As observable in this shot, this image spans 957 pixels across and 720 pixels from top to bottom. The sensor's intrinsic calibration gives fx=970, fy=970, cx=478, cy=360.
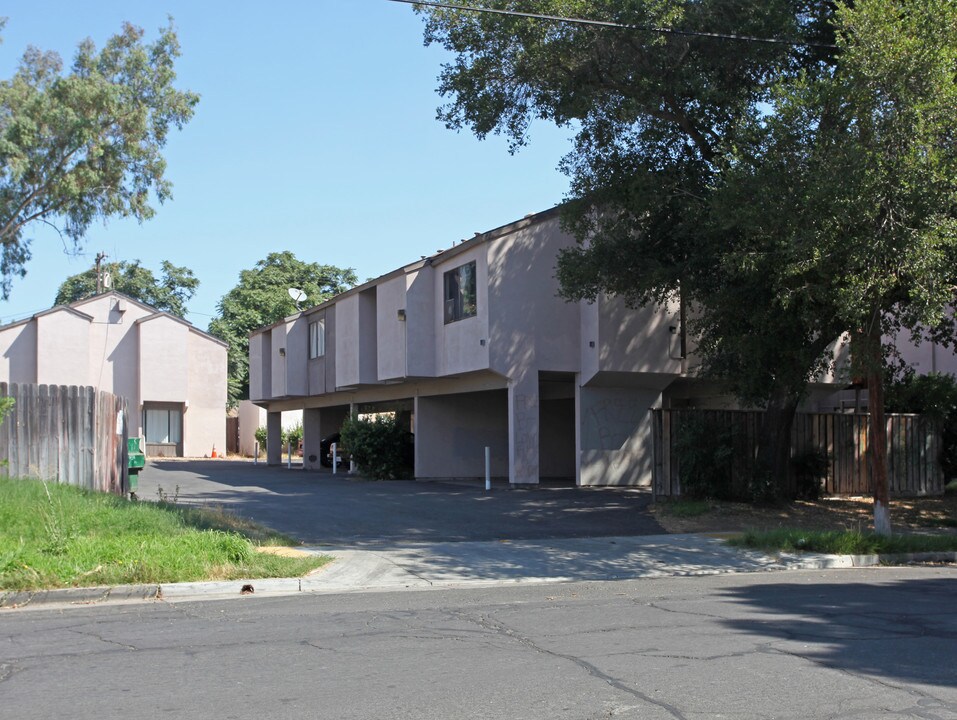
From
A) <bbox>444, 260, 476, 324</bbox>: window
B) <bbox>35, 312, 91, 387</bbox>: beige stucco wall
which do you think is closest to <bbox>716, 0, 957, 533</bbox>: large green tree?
<bbox>444, 260, 476, 324</bbox>: window

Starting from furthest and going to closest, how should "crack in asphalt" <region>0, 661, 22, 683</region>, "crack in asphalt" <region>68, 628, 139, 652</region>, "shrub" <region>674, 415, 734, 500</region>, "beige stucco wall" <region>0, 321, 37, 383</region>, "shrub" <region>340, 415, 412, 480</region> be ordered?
"beige stucco wall" <region>0, 321, 37, 383</region> < "shrub" <region>340, 415, 412, 480</region> < "shrub" <region>674, 415, 734, 500</region> < "crack in asphalt" <region>68, 628, 139, 652</region> < "crack in asphalt" <region>0, 661, 22, 683</region>

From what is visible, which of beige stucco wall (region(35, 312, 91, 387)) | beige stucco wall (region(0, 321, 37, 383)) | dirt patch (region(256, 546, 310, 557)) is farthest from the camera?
beige stucco wall (region(35, 312, 91, 387))

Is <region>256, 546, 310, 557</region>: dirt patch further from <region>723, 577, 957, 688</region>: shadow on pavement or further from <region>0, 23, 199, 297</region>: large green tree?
<region>0, 23, 199, 297</region>: large green tree

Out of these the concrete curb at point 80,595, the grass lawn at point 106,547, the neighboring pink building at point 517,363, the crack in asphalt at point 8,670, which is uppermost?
the neighboring pink building at point 517,363

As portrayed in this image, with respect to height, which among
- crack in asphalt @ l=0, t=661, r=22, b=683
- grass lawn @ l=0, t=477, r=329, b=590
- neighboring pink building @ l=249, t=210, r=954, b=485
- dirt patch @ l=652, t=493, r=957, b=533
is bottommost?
dirt patch @ l=652, t=493, r=957, b=533

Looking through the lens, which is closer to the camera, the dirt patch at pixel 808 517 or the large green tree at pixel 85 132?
the dirt patch at pixel 808 517

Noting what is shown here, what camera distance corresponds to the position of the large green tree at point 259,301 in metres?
62.6

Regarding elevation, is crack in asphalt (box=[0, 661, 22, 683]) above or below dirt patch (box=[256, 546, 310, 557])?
above

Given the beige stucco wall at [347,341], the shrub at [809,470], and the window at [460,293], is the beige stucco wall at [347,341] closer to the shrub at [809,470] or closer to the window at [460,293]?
the window at [460,293]

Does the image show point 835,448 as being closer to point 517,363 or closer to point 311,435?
point 517,363

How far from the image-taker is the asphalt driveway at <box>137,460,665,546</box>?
55.4 feet

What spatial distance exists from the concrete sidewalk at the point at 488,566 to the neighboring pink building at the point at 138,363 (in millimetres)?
36989

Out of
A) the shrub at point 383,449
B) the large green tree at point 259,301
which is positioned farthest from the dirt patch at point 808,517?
the large green tree at point 259,301

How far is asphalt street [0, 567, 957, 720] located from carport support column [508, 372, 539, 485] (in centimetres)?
1335
